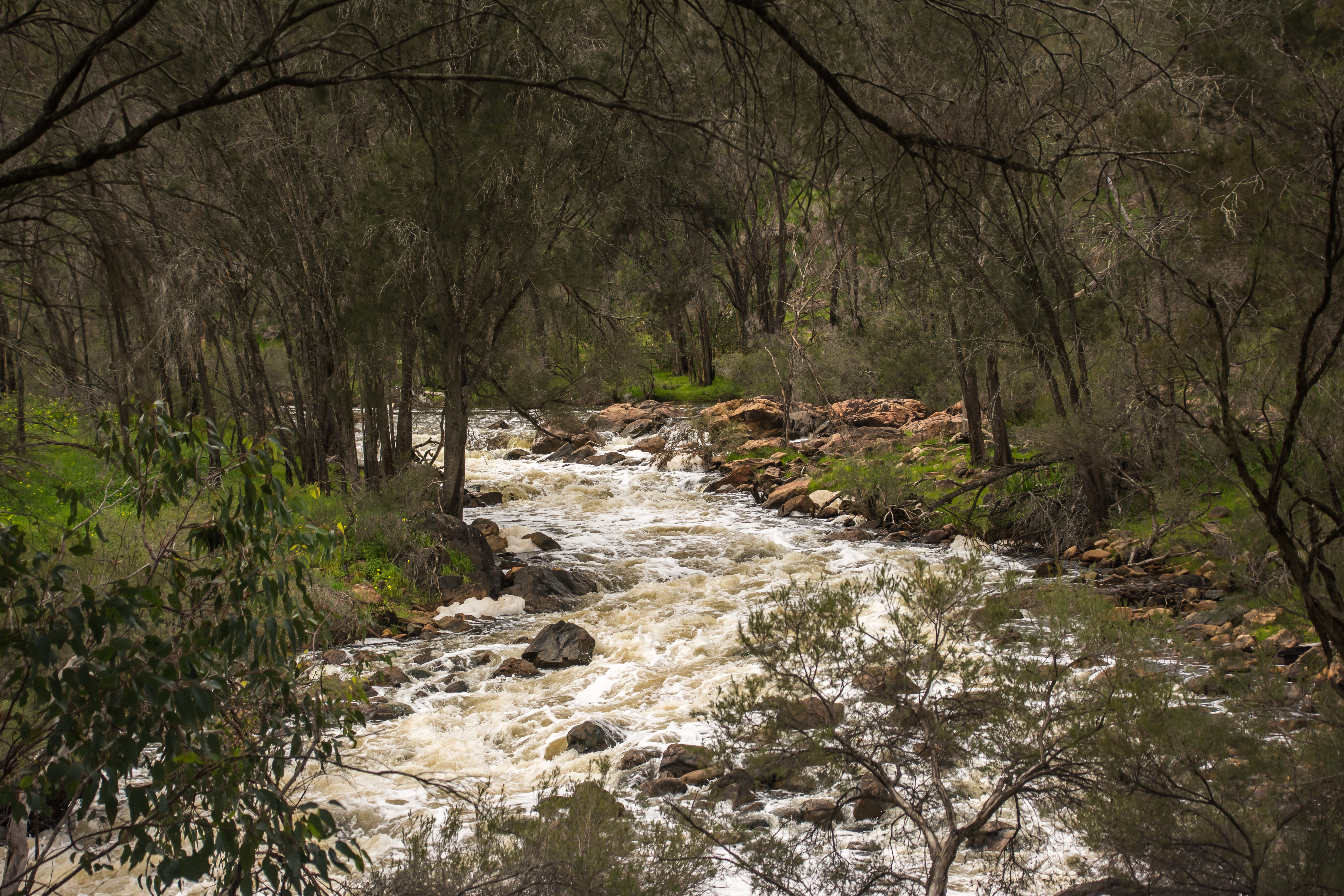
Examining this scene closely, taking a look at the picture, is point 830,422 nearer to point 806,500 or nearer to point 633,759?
point 806,500

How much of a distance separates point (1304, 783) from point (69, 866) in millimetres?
5867

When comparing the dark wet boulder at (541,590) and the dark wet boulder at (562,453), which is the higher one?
the dark wet boulder at (562,453)

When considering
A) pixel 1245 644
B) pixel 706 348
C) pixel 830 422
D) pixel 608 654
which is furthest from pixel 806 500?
pixel 706 348

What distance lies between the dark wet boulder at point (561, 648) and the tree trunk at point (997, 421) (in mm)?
7272

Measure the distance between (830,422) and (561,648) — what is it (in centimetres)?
Result: 1198

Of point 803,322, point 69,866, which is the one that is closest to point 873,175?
point 69,866

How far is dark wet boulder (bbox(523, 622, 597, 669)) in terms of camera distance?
8.05 meters

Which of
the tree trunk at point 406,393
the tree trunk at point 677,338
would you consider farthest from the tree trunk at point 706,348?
the tree trunk at point 406,393

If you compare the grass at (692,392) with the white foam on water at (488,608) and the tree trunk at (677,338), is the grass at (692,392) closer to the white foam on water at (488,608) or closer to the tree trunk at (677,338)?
the tree trunk at (677,338)

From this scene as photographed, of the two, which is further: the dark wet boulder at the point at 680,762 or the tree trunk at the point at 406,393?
the tree trunk at the point at 406,393

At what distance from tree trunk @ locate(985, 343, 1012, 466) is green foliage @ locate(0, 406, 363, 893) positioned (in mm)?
A: 11575

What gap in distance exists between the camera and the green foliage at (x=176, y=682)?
6.14ft

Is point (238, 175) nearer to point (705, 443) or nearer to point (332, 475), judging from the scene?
point (332, 475)

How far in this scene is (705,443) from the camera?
19.8 meters
